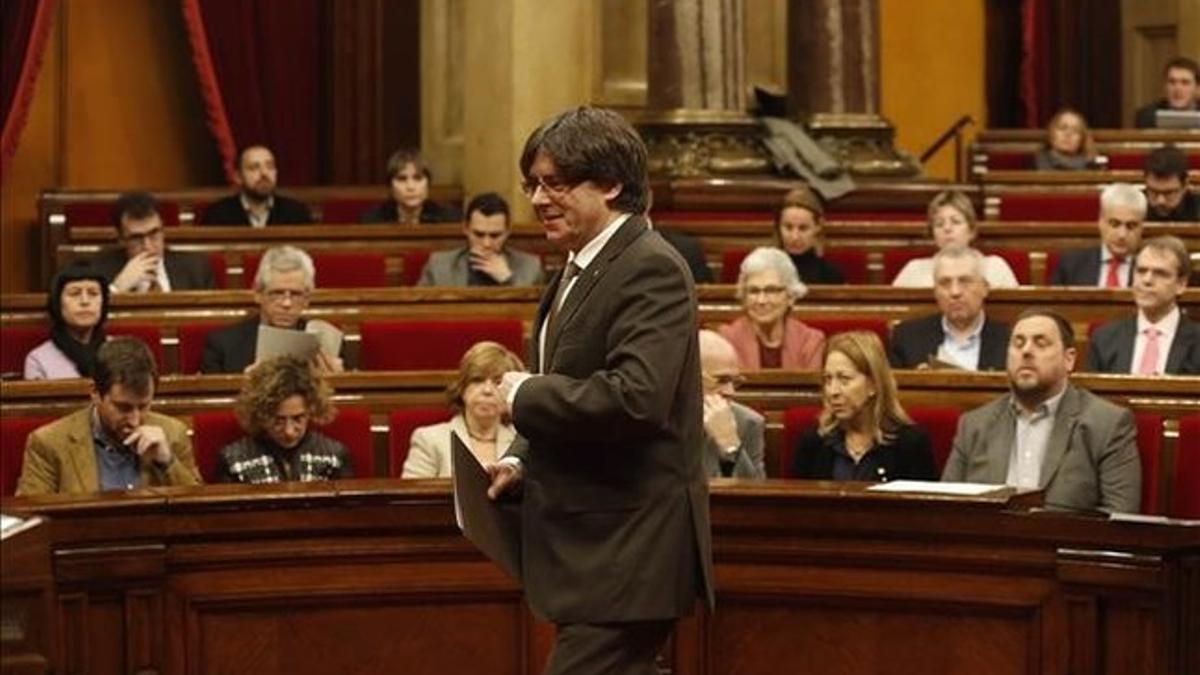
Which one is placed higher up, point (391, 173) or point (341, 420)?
point (391, 173)

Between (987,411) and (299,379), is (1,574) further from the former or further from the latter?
(987,411)

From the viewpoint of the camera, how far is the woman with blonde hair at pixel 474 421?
6.04 metres

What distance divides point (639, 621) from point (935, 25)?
10799 millimetres

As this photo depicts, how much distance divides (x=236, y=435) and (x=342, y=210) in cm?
458

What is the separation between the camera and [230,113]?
11430mm

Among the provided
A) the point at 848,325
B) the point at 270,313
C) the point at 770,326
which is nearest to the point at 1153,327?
the point at 848,325

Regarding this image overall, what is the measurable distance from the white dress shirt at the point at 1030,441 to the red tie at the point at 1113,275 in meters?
2.51

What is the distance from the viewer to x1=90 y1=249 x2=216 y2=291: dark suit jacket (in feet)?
29.3

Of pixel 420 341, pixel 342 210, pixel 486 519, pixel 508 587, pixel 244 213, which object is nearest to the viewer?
pixel 486 519

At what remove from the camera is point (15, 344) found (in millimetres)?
7746

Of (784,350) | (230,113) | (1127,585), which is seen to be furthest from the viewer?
(230,113)

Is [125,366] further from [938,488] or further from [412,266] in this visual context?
[412,266]

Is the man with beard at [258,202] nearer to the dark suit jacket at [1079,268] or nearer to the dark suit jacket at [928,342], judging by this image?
the dark suit jacket at [1079,268]

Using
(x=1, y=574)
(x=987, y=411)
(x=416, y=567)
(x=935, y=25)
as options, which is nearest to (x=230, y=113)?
(x=935, y=25)
